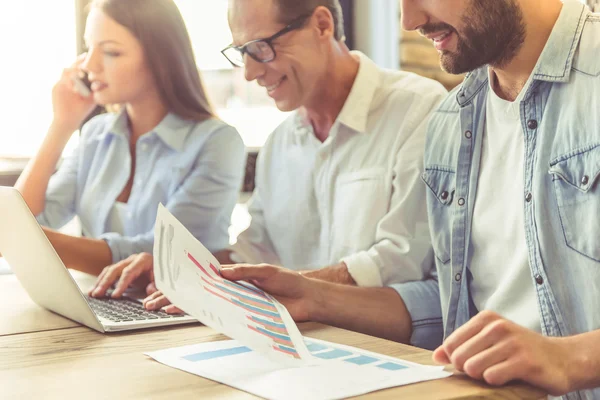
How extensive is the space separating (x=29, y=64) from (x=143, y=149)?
0.72m

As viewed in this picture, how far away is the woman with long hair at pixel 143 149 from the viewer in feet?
7.14

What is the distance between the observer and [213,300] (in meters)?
1.05

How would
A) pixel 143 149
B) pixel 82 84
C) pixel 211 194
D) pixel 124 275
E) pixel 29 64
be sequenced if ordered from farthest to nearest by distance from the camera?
pixel 29 64
pixel 82 84
pixel 143 149
pixel 211 194
pixel 124 275

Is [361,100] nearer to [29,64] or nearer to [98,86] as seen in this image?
[98,86]

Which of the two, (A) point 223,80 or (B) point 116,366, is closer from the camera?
(B) point 116,366

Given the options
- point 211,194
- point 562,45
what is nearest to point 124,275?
point 211,194

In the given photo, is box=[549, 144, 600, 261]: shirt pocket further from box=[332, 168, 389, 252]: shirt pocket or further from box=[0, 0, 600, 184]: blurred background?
box=[0, 0, 600, 184]: blurred background

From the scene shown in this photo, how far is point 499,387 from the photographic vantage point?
0.87 m

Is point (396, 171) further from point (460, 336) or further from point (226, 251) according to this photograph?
point (460, 336)

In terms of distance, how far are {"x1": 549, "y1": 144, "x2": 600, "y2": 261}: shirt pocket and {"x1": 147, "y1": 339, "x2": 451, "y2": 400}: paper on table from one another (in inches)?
17.2

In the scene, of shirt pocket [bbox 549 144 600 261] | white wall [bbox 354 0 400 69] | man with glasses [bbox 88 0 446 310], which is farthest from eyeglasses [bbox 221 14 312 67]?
white wall [bbox 354 0 400 69]

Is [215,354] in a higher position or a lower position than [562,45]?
lower

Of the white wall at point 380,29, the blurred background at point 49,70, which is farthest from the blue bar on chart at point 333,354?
the white wall at point 380,29

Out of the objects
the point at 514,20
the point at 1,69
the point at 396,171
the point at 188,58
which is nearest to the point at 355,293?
the point at 396,171
